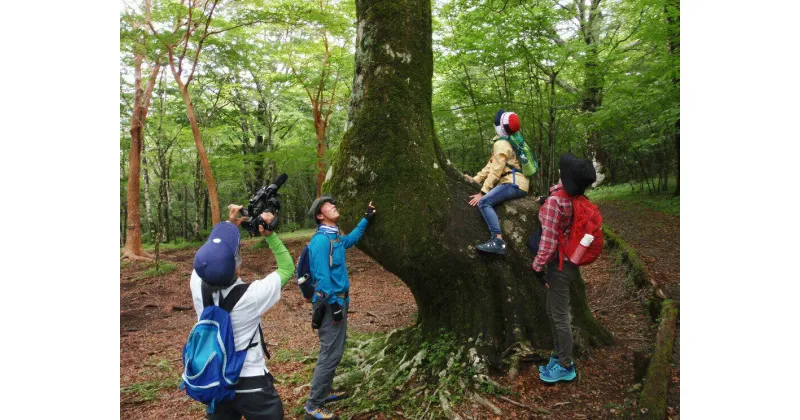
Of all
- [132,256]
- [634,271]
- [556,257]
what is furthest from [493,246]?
[132,256]

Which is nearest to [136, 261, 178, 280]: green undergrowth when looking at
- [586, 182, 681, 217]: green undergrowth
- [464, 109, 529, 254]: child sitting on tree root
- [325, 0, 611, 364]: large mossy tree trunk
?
[325, 0, 611, 364]: large mossy tree trunk

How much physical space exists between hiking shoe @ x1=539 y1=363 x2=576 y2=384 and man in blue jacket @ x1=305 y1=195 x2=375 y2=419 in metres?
1.87

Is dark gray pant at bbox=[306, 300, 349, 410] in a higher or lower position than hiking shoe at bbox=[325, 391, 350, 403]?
higher

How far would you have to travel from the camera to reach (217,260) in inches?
90.7

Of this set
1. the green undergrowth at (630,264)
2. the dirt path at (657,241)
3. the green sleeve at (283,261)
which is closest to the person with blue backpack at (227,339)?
the green sleeve at (283,261)

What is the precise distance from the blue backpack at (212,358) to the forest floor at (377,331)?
1807 millimetres

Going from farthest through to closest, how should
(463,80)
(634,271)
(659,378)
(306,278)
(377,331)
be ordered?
(463,80) < (377,331) < (634,271) < (306,278) < (659,378)

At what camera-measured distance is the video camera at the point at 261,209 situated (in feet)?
9.39

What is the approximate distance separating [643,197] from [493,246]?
487 inches

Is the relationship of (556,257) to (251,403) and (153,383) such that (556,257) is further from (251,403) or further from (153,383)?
(153,383)

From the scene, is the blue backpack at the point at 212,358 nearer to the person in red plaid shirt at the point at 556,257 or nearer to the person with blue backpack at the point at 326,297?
the person with blue backpack at the point at 326,297

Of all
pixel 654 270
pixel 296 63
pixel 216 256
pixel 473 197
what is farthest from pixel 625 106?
pixel 296 63

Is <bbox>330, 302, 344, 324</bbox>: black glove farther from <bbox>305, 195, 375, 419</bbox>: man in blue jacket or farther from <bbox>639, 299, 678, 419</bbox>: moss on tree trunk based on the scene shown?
<bbox>639, 299, 678, 419</bbox>: moss on tree trunk

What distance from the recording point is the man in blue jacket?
3477mm
